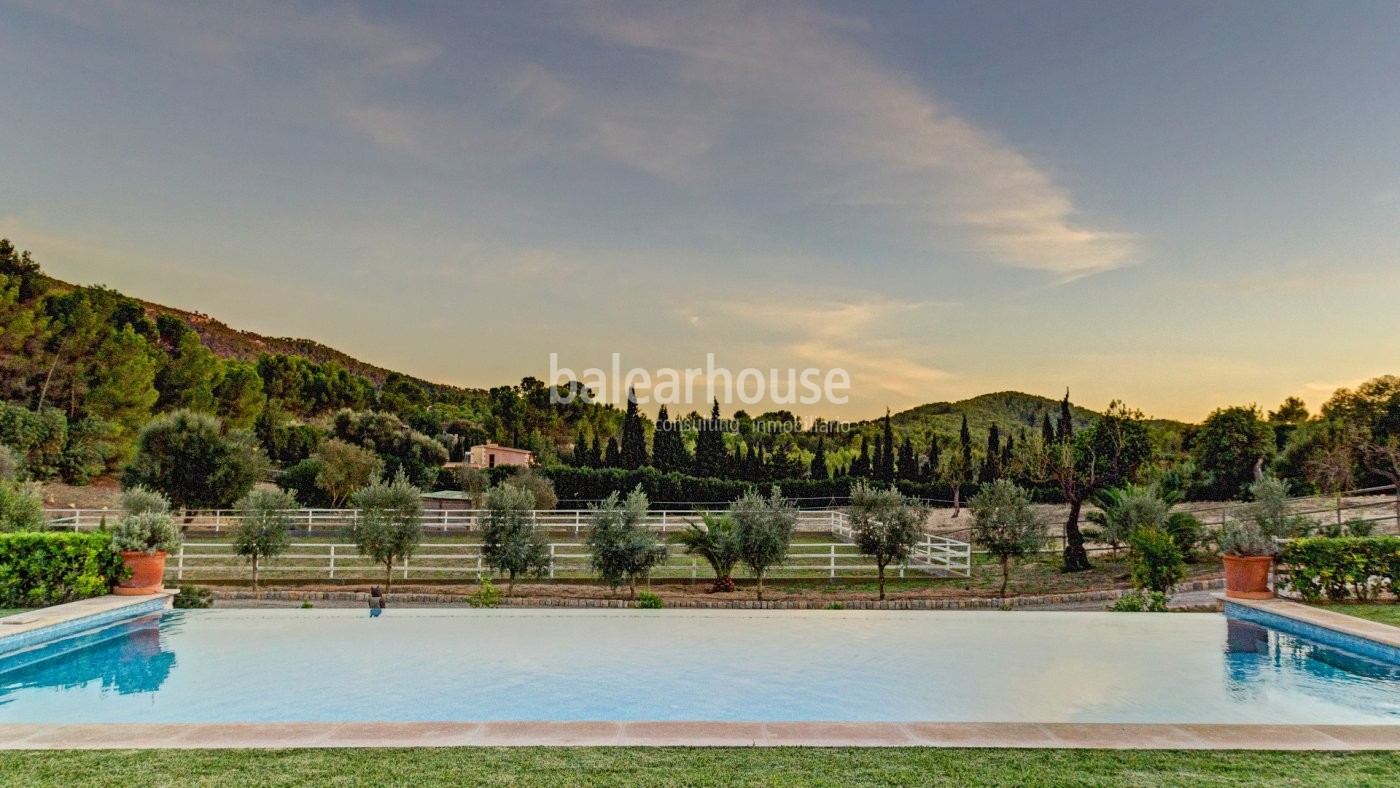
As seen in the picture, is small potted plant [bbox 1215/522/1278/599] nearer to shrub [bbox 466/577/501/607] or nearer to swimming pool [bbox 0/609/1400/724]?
swimming pool [bbox 0/609/1400/724]

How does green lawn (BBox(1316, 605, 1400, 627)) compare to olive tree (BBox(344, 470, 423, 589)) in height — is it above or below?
below

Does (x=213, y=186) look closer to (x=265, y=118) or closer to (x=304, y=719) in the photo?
(x=265, y=118)

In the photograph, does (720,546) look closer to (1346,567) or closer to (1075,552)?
(1075,552)

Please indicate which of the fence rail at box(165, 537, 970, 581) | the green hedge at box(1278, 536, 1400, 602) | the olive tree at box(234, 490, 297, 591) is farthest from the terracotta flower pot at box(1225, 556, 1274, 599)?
the olive tree at box(234, 490, 297, 591)

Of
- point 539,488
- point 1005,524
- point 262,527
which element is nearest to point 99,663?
point 262,527

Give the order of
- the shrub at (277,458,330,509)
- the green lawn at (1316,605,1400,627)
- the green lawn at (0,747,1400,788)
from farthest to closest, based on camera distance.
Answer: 1. the shrub at (277,458,330,509)
2. the green lawn at (1316,605,1400,627)
3. the green lawn at (0,747,1400,788)

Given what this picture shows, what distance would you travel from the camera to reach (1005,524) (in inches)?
571

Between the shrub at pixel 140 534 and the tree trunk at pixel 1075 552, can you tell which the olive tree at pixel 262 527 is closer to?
the shrub at pixel 140 534

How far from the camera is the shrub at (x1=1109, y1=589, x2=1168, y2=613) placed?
12.1 m

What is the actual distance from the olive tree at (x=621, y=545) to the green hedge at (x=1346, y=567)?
30.6 ft

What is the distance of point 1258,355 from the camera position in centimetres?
2220

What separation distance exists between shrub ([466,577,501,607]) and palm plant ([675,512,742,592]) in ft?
12.0

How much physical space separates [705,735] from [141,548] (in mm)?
10021

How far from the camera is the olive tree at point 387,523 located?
1544 cm
